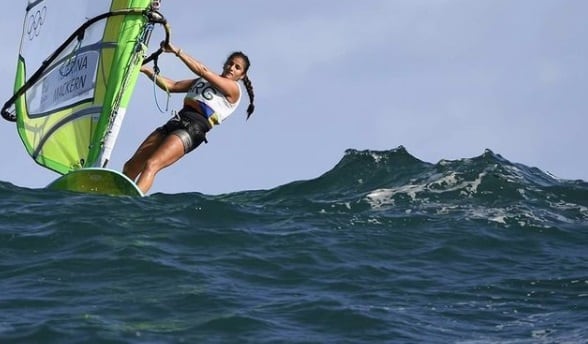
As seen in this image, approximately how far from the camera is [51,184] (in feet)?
52.0

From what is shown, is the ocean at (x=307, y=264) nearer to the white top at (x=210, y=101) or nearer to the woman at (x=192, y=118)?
the woman at (x=192, y=118)

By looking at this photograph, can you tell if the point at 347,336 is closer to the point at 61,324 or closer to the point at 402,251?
the point at 61,324

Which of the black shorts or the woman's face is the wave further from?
the woman's face

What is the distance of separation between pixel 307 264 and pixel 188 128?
10.8ft

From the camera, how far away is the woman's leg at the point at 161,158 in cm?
1543

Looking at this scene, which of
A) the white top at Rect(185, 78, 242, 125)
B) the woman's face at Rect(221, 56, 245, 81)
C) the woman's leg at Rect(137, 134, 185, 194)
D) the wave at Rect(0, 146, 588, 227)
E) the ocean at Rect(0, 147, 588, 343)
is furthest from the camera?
the woman's face at Rect(221, 56, 245, 81)

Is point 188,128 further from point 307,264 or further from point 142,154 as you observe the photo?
point 307,264

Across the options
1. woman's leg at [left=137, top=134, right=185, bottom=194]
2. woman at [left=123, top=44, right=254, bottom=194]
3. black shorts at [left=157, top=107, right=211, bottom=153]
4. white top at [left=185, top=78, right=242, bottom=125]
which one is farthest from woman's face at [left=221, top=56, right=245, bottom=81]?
woman's leg at [left=137, top=134, right=185, bottom=194]

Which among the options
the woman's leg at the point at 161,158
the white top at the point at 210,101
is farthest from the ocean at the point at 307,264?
the white top at the point at 210,101

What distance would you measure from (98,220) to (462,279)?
3321mm

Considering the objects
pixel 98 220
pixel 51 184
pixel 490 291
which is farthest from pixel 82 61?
pixel 490 291

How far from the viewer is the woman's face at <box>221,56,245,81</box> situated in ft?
52.2

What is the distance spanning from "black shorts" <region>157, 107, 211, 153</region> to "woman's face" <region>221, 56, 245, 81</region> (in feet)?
1.75

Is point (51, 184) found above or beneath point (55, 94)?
beneath
